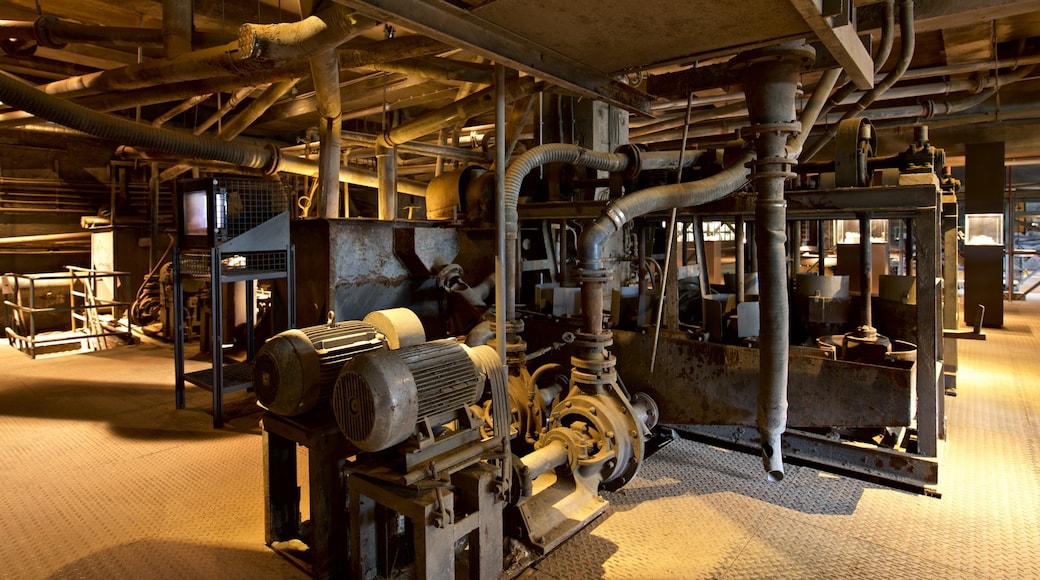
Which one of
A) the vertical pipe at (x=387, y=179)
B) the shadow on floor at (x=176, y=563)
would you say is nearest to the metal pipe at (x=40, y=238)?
the vertical pipe at (x=387, y=179)

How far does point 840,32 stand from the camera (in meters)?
1.95

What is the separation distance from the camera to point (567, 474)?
9.04 feet

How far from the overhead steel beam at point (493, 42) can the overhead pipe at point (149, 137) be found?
2601mm

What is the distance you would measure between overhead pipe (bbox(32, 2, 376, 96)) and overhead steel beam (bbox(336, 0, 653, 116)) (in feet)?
1.53

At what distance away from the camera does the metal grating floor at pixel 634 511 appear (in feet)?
7.44

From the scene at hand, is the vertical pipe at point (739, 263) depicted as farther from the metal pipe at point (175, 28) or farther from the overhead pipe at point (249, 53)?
the metal pipe at point (175, 28)

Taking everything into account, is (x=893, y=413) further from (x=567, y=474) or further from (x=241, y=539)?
(x=241, y=539)

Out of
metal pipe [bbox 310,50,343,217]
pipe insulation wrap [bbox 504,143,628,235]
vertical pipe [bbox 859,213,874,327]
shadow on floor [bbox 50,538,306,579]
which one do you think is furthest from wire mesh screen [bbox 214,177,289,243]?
vertical pipe [bbox 859,213,874,327]

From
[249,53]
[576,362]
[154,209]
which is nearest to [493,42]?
[249,53]

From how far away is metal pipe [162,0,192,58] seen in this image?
366 centimetres

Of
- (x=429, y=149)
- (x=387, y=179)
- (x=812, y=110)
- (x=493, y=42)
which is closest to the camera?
(x=493, y=42)

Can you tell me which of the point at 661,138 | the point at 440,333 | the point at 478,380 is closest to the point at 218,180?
the point at 440,333

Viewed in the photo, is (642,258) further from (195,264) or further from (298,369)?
(195,264)

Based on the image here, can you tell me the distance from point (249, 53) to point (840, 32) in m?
2.42
